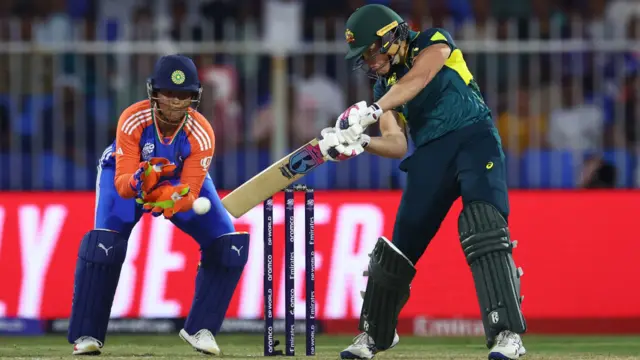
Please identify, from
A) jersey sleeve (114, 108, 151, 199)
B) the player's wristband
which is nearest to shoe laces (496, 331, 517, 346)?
the player's wristband

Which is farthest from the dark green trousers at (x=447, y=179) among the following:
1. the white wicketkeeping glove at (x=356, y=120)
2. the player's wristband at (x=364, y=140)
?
the white wicketkeeping glove at (x=356, y=120)

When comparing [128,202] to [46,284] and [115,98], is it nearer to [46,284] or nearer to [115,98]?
[46,284]

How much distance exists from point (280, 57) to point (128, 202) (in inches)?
135

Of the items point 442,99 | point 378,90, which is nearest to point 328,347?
point 378,90

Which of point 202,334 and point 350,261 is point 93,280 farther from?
point 350,261

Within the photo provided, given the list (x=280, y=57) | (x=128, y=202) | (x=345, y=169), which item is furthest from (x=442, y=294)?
(x=128, y=202)

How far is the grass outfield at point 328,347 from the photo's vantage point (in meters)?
7.88

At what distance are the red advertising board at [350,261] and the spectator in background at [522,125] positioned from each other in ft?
3.01

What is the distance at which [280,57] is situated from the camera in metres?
10.9

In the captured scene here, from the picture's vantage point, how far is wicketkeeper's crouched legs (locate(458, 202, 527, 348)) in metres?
6.89

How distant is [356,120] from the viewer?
22.8 feet

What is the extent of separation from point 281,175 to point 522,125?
4167 millimetres

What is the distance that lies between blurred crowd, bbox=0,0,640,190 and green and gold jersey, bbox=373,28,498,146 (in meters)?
3.69

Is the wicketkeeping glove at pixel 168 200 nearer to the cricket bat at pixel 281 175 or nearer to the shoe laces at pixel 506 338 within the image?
the cricket bat at pixel 281 175
